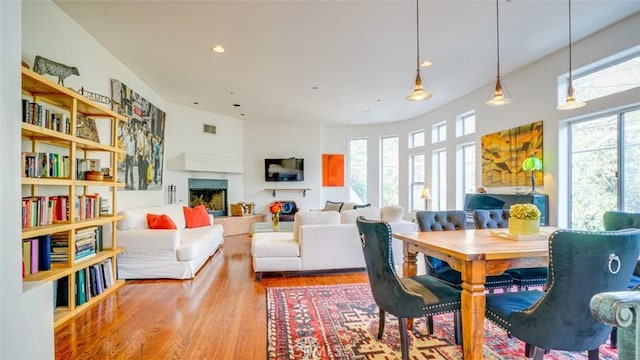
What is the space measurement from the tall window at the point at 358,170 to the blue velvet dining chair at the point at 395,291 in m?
7.72

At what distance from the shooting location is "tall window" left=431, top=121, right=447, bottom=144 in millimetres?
7973

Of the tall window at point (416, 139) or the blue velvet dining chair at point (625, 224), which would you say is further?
the tall window at point (416, 139)

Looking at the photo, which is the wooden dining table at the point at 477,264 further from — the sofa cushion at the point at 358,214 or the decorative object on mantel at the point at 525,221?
the sofa cushion at the point at 358,214

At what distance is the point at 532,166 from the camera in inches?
188

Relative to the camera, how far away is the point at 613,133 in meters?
4.09

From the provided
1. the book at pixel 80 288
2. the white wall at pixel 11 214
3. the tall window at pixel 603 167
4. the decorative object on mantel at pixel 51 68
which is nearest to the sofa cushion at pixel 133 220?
the book at pixel 80 288

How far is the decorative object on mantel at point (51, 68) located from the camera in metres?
2.84

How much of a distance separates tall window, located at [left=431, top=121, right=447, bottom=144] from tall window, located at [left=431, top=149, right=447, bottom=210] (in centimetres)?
30

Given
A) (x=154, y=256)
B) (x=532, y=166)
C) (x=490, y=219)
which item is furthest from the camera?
(x=532, y=166)

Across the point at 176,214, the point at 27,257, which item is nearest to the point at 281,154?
the point at 176,214

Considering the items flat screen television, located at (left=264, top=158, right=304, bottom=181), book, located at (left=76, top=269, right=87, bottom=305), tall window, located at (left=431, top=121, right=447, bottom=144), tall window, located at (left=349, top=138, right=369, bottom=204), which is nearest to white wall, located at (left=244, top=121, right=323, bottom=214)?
flat screen television, located at (left=264, top=158, right=304, bottom=181)

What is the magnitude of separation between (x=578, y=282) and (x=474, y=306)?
21.2 inches

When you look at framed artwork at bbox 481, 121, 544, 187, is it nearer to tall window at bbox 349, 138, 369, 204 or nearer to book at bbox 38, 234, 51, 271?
tall window at bbox 349, 138, 369, 204

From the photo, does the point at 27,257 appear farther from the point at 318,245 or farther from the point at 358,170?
the point at 358,170
